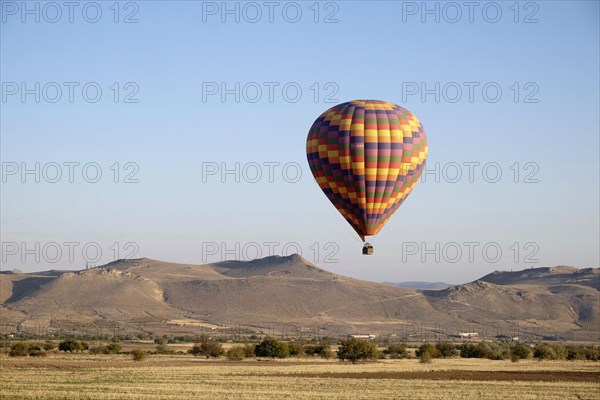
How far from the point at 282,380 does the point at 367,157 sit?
13062mm

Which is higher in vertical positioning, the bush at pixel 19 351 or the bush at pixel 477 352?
the bush at pixel 19 351

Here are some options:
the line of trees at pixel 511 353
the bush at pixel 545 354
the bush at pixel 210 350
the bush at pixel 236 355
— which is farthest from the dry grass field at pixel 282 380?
the line of trees at pixel 511 353

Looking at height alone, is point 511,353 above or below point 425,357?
below

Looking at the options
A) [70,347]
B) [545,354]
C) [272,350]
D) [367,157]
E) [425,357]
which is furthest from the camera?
[545,354]

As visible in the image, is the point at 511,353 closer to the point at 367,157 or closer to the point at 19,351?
the point at 19,351

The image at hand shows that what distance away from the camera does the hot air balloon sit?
180ft

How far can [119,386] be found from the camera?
50.2 m

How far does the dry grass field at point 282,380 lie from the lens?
46938 mm

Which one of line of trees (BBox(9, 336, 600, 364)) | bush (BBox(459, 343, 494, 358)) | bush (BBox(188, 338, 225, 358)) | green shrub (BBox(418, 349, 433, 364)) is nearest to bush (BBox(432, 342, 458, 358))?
line of trees (BBox(9, 336, 600, 364))

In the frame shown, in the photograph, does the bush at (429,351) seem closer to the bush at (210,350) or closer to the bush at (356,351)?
the bush at (356,351)

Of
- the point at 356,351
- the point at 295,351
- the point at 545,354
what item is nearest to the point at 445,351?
the point at 545,354

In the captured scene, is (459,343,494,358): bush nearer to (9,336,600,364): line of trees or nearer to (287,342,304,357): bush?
(9,336,600,364): line of trees

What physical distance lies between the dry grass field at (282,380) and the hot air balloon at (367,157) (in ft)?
28.4

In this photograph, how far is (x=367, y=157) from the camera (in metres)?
54.8
